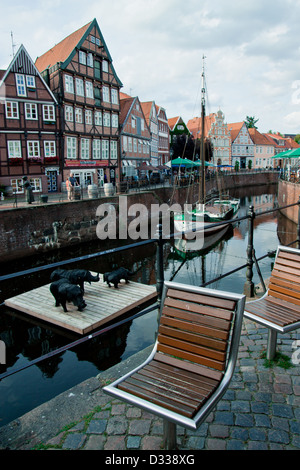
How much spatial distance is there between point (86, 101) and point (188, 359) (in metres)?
32.3

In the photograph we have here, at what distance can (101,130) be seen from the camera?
3356 centimetres

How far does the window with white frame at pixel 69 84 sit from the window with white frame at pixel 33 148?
18.8ft

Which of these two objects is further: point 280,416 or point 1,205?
point 1,205

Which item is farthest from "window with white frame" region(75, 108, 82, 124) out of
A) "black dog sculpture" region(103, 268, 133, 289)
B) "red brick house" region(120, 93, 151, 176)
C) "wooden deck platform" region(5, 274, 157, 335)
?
"black dog sculpture" region(103, 268, 133, 289)

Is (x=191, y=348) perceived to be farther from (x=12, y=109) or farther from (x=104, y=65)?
(x=104, y=65)

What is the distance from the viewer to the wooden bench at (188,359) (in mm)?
1962

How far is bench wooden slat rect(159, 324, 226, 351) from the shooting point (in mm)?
2150

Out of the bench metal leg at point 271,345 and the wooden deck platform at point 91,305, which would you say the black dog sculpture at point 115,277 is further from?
the bench metal leg at point 271,345

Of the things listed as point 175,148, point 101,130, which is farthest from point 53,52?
point 175,148

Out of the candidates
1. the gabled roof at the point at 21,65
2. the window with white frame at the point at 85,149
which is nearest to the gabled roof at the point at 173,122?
the window with white frame at the point at 85,149

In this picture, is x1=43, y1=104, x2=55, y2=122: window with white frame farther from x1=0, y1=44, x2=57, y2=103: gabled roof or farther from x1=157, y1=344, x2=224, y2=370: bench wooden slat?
x1=157, y1=344, x2=224, y2=370: bench wooden slat

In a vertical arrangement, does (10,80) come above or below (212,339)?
above

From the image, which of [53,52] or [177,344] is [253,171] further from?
[177,344]

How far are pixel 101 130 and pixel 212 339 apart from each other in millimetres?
33654
